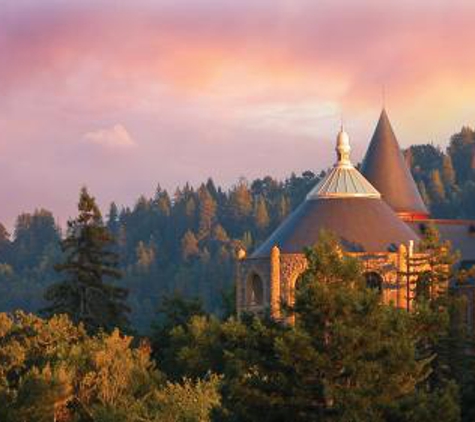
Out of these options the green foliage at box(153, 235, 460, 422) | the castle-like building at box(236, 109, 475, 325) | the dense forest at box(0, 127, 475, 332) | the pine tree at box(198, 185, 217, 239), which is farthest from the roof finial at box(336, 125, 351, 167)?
the pine tree at box(198, 185, 217, 239)

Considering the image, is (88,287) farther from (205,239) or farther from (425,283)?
(205,239)

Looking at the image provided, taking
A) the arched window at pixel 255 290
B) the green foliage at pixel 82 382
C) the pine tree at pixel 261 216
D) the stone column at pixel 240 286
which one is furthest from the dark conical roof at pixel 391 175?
the pine tree at pixel 261 216

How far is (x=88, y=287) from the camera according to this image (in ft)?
220

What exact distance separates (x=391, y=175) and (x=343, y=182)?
799cm

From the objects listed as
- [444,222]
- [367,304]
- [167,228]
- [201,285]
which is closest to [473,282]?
[444,222]

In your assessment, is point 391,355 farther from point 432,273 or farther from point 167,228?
point 167,228

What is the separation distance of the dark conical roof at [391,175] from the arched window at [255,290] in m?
9.29

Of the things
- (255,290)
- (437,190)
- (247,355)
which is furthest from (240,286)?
(437,190)

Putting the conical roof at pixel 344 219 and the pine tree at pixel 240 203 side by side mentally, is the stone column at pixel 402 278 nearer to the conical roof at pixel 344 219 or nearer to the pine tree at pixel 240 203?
the conical roof at pixel 344 219

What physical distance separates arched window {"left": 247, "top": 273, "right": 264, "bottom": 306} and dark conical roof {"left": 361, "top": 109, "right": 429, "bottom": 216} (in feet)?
30.5

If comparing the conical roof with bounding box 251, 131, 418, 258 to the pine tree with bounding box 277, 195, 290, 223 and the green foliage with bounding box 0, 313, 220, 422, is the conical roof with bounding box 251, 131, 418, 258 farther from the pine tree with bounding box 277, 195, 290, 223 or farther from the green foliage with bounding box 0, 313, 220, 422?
the pine tree with bounding box 277, 195, 290, 223

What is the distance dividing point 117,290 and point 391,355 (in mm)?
33993

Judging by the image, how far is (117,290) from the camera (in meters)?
Answer: 68.0

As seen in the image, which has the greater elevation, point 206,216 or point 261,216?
point 206,216
